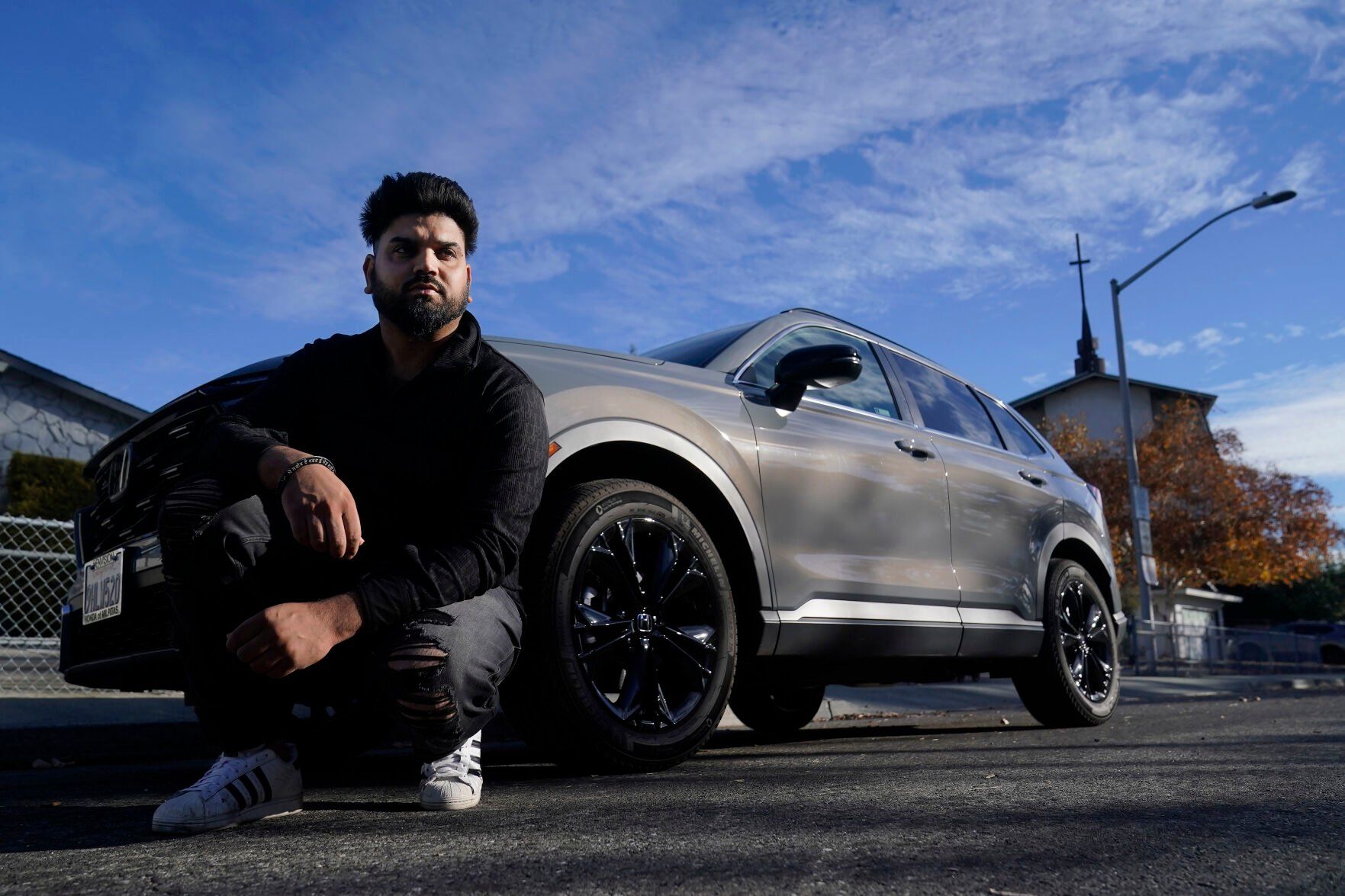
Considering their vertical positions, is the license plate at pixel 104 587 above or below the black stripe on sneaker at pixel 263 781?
above

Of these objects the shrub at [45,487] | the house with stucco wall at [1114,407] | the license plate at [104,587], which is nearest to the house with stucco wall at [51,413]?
the shrub at [45,487]

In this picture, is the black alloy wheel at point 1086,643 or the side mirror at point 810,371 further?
the black alloy wheel at point 1086,643

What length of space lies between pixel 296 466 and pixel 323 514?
150mm

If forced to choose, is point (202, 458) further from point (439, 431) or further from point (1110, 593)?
point (1110, 593)

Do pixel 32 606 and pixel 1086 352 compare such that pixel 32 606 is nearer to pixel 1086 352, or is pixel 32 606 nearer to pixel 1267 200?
pixel 1267 200

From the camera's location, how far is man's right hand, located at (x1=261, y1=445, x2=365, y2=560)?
2148 millimetres

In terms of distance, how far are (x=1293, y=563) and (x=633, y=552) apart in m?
34.2

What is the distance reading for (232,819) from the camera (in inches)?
87.0

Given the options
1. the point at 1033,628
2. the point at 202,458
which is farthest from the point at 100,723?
the point at 1033,628

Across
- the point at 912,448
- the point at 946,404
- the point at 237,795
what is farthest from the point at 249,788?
the point at 946,404

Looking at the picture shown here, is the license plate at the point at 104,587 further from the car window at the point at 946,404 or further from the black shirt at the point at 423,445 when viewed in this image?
the car window at the point at 946,404

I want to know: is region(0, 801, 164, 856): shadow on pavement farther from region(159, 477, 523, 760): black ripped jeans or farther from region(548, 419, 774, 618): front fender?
region(548, 419, 774, 618): front fender

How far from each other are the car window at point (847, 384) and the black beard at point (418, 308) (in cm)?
152

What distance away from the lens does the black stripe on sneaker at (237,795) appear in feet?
7.28
